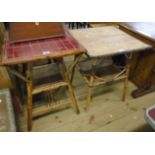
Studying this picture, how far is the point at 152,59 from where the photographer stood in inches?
67.1

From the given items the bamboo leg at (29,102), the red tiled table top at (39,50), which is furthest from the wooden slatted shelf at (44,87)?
the red tiled table top at (39,50)

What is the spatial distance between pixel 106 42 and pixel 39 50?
529 mm

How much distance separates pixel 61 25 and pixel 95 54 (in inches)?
12.9

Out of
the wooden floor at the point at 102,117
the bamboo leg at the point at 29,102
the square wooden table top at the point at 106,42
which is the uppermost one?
the square wooden table top at the point at 106,42

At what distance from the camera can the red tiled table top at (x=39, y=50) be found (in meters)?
1.00

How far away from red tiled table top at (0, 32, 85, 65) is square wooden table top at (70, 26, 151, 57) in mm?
129

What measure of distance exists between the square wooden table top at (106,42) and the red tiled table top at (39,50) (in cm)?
13

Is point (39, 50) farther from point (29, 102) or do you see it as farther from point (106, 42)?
point (106, 42)

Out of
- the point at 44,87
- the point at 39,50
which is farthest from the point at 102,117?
the point at 39,50

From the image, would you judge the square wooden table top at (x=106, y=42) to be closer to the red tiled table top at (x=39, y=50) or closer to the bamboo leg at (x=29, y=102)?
the red tiled table top at (x=39, y=50)

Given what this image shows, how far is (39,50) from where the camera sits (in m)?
1.08

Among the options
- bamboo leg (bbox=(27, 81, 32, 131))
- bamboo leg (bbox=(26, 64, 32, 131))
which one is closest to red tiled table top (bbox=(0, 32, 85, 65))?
bamboo leg (bbox=(26, 64, 32, 131))

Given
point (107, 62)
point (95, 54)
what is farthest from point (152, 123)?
point (107, 62)
